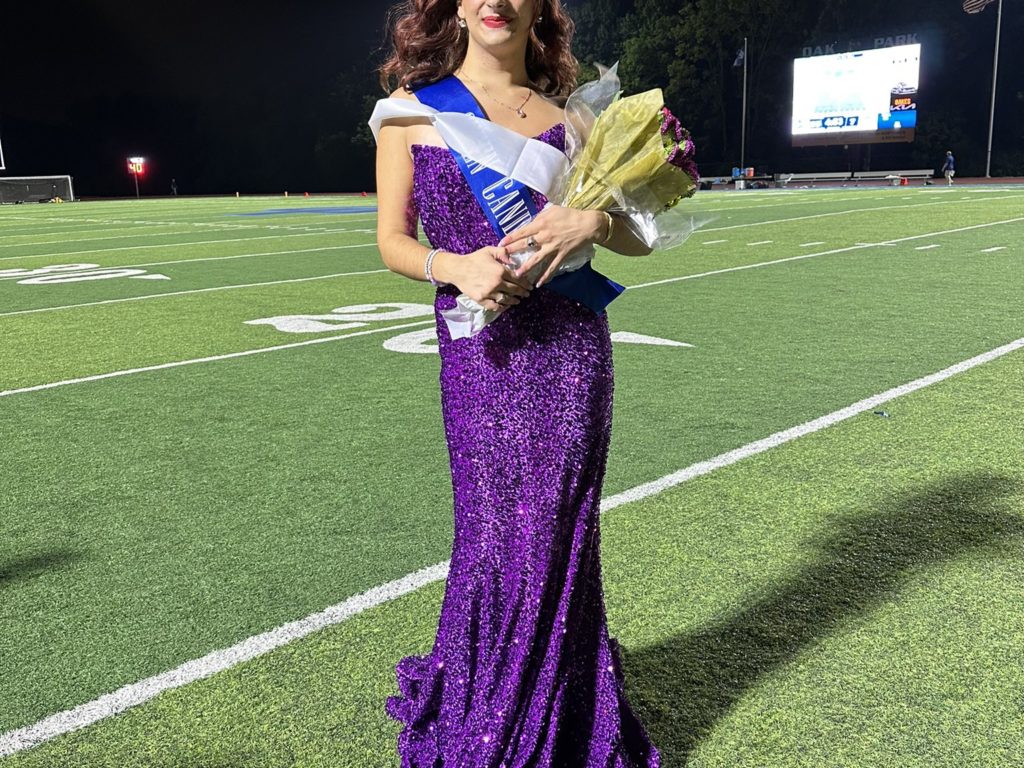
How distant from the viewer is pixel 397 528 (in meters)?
3.67

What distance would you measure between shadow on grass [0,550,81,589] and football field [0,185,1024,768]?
0.04 ft

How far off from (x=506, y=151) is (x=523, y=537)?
2.53ft

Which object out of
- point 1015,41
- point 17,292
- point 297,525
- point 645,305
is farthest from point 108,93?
point 297,525

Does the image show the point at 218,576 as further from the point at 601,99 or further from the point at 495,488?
the point at 601,99

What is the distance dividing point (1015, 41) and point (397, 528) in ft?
169

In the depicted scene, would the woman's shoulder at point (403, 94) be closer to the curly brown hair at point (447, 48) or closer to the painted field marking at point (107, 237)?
the curly brown hair at point (447, 48)

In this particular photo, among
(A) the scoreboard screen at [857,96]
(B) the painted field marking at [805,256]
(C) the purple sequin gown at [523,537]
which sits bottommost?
(B) the painted field marking at [805,256]

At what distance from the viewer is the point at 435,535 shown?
362 cm

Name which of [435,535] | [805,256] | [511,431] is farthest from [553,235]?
[805,256]

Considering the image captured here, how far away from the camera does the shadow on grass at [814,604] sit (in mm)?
2500

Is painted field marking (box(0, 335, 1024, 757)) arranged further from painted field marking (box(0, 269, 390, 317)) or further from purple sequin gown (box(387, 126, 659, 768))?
painted field marking (box(0, 269, 390, 317))

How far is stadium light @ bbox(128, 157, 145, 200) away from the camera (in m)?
55.5

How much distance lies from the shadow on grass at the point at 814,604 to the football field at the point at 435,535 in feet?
0.04

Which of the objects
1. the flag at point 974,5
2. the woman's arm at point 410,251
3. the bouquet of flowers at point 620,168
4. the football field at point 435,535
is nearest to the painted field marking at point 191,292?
the football field at point 435,535
